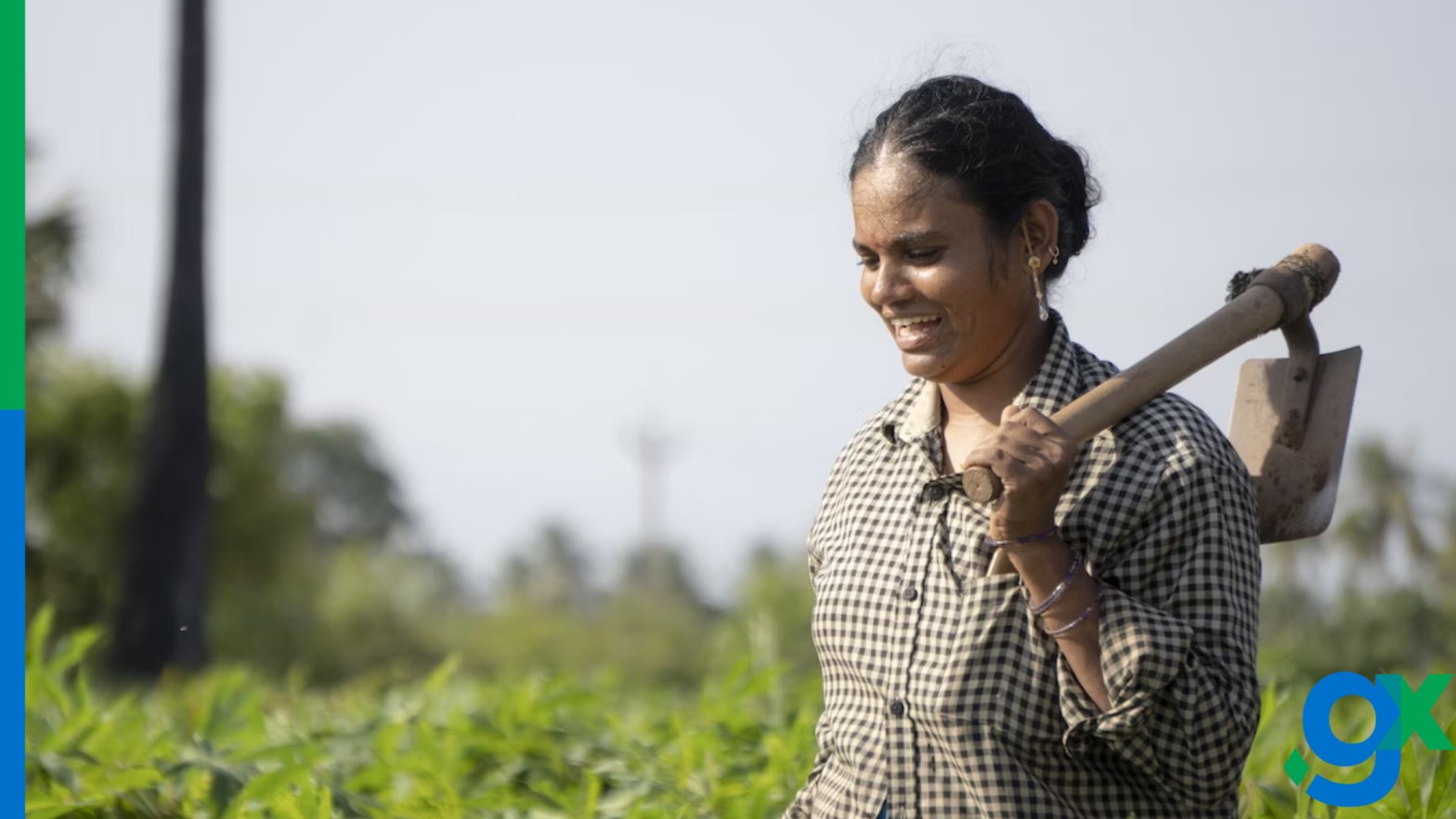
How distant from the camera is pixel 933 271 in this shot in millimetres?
2191

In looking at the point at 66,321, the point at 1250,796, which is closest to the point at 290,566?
the point at 66,321

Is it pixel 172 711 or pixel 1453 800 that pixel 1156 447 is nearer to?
pixel 1453 800

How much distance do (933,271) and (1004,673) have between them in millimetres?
486

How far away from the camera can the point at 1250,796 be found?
2988 mm

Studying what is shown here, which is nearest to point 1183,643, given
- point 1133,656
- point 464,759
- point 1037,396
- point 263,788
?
point 1133,656

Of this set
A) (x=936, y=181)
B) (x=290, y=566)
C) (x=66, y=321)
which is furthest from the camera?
(x=290, y=566)

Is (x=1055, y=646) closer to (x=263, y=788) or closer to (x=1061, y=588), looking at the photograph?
(x=1061, y=588)

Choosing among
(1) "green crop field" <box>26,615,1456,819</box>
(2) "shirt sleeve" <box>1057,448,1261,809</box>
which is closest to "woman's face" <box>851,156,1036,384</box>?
(2) "shirt sleeve" <box>1057,448,1261,809</box>

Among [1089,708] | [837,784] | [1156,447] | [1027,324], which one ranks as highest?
[1027,324]

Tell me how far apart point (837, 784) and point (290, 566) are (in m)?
21.5

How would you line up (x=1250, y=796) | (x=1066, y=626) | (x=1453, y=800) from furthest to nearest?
(x=1250, y=796) → (x=1453, y=800) → (x=1066, y=626)

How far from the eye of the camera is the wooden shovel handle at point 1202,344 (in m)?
2.08

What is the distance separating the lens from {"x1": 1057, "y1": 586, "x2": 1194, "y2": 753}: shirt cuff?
1973 mm

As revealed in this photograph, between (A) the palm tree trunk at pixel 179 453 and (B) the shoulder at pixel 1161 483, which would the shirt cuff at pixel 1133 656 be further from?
(A) the palm tree trunk at pixel 179 453
